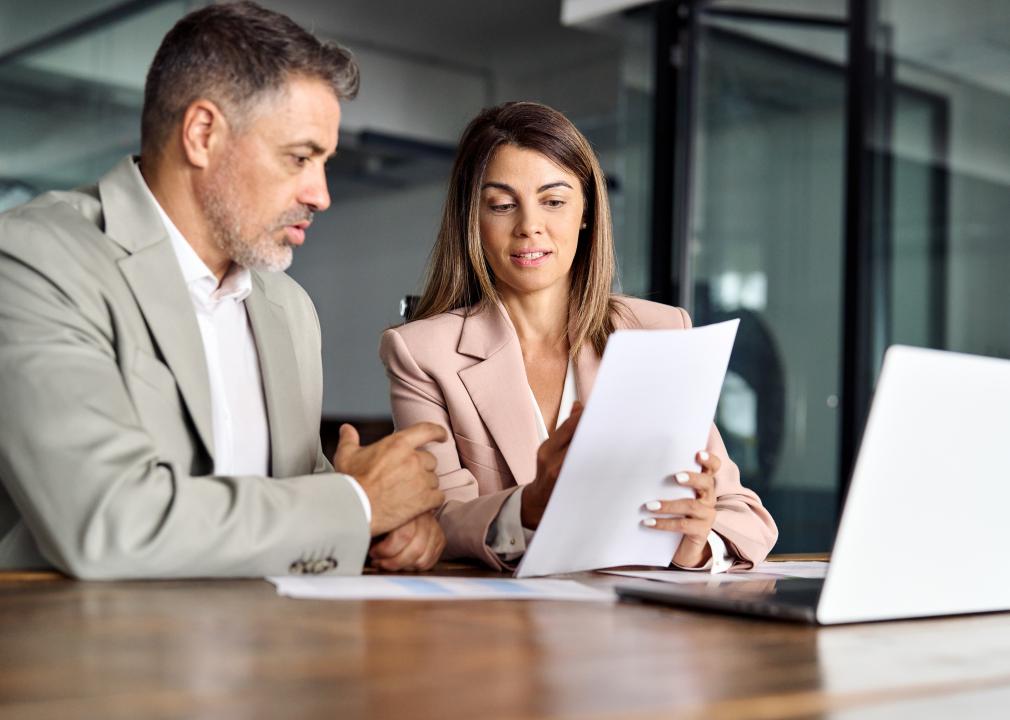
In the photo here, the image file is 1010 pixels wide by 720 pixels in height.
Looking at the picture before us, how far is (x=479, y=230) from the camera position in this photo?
2.37 metres

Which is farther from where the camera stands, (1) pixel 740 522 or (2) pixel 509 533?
(1) pixel 740 522

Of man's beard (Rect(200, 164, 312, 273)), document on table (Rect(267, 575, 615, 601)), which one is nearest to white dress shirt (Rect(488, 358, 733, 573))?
document on table (Rect(267, 575, 615, 601))

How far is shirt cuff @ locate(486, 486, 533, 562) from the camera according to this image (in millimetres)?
1687

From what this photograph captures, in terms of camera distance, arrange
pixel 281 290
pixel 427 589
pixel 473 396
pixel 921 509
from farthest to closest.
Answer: pixel 473 396 < pixel 281 290 < pixel 427 589 < pixel 921 509

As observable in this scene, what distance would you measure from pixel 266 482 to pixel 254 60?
2.11 ft

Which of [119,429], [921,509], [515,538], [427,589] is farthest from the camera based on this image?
[515,538]

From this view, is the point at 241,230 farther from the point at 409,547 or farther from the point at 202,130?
the point at 409,547

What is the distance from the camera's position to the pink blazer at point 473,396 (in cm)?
210

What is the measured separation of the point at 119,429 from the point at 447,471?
729 mm

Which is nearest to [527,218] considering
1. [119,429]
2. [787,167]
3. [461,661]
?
[119,429]

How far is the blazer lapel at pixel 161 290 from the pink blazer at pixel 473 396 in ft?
1.67

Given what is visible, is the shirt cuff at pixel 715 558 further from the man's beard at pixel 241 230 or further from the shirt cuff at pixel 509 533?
the man's beard at pixel 241 230

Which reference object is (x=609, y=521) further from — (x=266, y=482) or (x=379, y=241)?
(x=379, y=241)

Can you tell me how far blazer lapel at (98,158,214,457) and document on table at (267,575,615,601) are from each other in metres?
0.36
